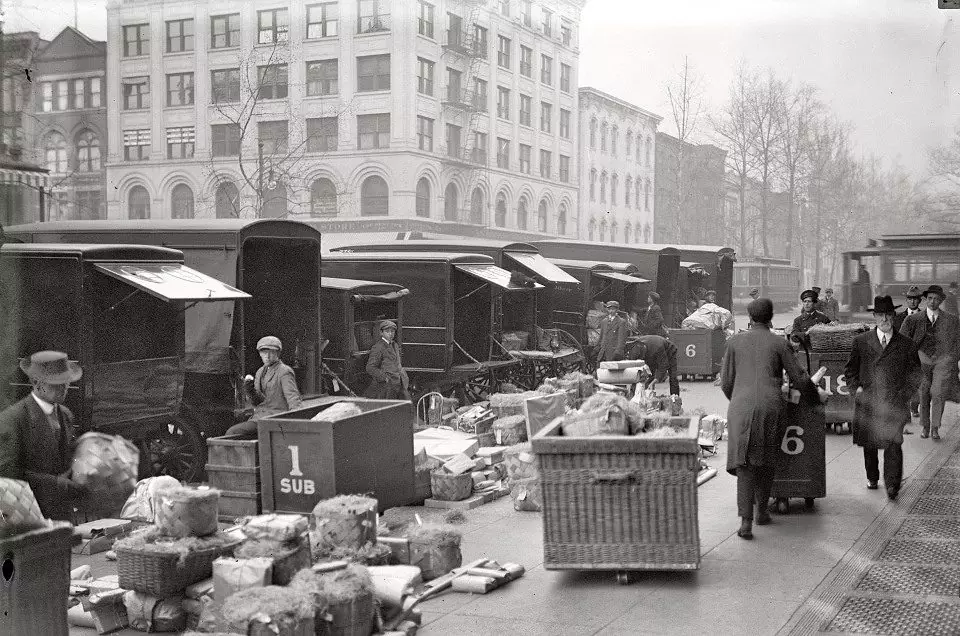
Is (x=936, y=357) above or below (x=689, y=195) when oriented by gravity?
below

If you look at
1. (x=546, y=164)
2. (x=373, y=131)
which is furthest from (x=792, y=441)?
(x=546, y=164)

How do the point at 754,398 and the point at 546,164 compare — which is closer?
the point at 754,398

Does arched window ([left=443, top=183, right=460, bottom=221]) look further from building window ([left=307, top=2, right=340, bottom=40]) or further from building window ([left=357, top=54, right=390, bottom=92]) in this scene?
building window ([left=307, top=2, right=340, bottom=40])

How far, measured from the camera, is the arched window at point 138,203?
96.8 ft

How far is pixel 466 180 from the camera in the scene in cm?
3844

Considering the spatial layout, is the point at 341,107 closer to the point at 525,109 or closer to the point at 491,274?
the point at 525,109

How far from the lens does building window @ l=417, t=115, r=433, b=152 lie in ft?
108

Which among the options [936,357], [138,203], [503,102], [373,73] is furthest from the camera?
[503,102]

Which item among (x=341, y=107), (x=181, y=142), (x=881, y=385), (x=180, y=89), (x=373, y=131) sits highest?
(x=341, y=107)

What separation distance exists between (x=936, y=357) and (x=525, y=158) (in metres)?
25.2

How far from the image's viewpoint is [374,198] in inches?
1457

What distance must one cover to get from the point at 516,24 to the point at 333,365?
11810mm

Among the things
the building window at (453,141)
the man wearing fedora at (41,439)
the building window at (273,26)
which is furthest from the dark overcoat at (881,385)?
the building window at (453,141)

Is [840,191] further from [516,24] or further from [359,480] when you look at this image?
[516,24]
